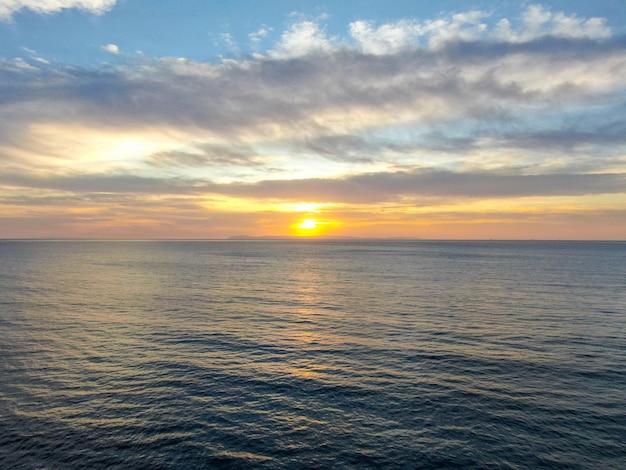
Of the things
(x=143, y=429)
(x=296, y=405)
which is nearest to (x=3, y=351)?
(x=143, y=429)

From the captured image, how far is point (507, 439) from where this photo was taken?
90.9 ft

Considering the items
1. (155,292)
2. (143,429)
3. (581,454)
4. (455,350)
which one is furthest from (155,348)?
(155,292)

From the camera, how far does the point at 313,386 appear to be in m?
37.1

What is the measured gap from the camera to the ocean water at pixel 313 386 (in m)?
26.5

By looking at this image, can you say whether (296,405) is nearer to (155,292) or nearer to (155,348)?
(155,348)

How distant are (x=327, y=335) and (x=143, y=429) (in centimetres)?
3037

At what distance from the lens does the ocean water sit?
2652 cm

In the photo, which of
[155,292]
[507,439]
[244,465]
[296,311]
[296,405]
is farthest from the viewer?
[155,292]

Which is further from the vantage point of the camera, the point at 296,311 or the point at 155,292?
the point at 155,292

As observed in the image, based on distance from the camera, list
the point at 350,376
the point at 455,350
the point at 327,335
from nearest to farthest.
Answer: the point at 350,376 → the point at 455,350 → the point at 327,335

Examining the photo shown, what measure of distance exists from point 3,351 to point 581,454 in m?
58.7

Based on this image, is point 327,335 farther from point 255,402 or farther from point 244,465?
point 244,465

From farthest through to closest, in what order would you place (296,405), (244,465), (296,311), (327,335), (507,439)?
(296,311)
(327,335)
(296,405)
(507,439)
(244,465)

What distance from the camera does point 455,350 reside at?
4697 centimetres
